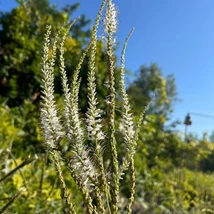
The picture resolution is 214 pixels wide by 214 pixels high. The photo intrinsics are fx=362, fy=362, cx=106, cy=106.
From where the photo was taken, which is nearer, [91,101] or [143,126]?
[91,101]

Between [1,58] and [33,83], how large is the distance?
587mm

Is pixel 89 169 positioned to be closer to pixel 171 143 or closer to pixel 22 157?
pixel 22 157

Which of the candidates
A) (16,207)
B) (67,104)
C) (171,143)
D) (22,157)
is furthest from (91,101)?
(171,143)

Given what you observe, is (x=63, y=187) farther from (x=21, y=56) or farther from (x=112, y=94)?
(x=21, y=56)

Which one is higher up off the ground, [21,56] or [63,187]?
[21,56]

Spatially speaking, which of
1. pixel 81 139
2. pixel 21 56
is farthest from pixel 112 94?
pixel 21 56

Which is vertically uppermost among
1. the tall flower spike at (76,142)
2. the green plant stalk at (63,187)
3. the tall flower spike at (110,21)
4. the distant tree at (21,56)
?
the distant tree at (21,56)

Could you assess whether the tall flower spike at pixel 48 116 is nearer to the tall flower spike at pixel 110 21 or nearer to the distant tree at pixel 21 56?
the tall flower spike at pixel 110 21

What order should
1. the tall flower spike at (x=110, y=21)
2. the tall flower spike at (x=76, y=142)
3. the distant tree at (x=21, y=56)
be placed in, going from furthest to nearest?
the distant tree at (x=21, y=56) → the tall flower spike at (x=110, y=21) → the tall flower spike at (x=76, y=142)

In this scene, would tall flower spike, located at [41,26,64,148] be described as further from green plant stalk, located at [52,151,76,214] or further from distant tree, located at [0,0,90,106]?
distant tree, located at [0,0,90,106]

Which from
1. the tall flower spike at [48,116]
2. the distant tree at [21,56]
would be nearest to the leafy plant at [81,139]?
the tall flower spike at [48,116]

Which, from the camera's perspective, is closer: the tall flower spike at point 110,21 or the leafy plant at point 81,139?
the leafy plant at point 81,139

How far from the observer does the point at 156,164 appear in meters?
6.16

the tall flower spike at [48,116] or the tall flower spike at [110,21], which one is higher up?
the tall flower spike at [110,21]
